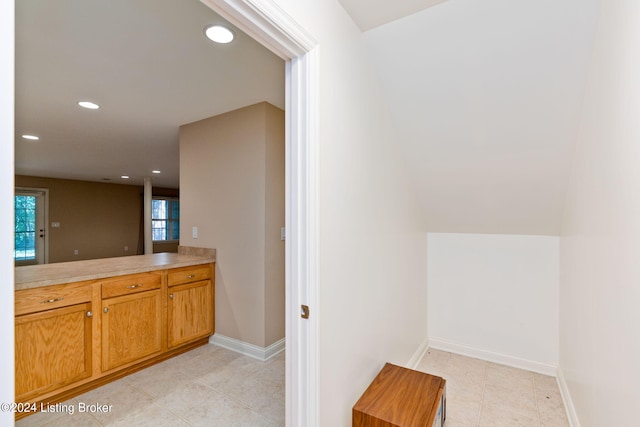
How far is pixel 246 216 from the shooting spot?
2.75m

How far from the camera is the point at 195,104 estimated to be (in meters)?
2.68

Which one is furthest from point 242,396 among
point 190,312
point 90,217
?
point 90,217

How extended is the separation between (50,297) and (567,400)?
3.54 metres

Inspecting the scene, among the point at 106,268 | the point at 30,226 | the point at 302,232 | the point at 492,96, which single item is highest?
the point at 492,96

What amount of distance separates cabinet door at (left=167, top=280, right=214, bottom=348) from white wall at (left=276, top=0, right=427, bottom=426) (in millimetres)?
1832

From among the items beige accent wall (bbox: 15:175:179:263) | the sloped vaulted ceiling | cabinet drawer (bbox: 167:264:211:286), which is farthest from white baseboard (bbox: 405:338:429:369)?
beige accent wall (bbox: 15:175:179:263)

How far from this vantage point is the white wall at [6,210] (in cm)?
49

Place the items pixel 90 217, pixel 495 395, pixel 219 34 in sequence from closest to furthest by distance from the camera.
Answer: pixel 219 34 < pixel 495 395 < pixel 90 217

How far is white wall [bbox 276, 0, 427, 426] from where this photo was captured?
4.32 ft

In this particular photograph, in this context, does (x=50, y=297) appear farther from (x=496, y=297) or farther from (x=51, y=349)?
(x=496, y=297)

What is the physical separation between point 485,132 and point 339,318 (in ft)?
5.10

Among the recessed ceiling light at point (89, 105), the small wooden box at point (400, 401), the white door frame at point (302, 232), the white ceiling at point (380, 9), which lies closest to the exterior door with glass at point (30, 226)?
the recessed ceiling light at point (89, 105)

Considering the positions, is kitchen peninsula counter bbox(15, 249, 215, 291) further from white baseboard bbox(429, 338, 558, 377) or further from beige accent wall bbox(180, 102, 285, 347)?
white baseboard bbox(429, 338, 558, 377)

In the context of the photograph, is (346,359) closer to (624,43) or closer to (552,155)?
(624,43)
